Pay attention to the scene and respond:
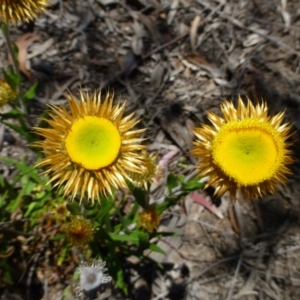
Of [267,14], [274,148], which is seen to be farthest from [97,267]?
[267,14]

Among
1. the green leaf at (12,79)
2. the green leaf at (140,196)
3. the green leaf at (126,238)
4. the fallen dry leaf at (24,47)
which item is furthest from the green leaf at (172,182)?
the fallen dry leaf at (24,47)

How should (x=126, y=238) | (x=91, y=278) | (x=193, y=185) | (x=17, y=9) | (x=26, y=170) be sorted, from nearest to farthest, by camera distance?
(x=91, y=278) → (x=17, y=9) → (x=193, y=185) → (x=126, y=238) → (x=26, y=170)

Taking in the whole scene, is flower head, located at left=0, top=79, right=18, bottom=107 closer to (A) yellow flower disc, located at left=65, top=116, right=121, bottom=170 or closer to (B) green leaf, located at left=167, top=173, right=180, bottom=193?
(A) yellow flower disc, located at left=65, top=116, right=121, bottom=170

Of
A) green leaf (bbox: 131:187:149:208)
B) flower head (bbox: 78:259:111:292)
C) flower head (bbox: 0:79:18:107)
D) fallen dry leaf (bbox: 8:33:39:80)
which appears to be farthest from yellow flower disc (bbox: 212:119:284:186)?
fallen dry leaf (bbox: 8:33:39:80)

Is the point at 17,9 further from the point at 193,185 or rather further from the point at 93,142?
the point at 193,185

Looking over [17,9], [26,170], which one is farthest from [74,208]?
[17,9]

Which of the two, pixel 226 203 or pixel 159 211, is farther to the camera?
pixel 226 203

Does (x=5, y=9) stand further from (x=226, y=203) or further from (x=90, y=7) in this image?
(x=226, y=203)
